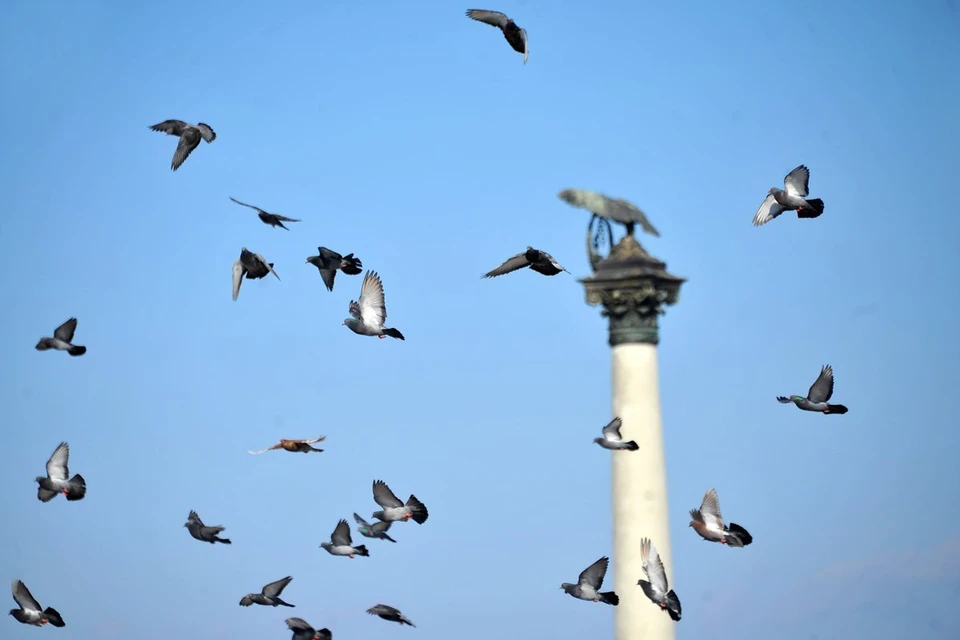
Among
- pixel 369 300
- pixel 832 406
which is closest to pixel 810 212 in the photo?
pixel 832 406

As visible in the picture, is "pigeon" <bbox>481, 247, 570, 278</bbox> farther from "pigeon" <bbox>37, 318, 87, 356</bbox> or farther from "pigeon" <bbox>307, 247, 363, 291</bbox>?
"pigeon" <bbox>37, 318, 87, 356</bbox>

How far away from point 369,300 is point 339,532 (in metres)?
3.41

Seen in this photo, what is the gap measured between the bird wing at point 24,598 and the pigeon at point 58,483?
1.61 m

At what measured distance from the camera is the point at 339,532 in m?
23.3

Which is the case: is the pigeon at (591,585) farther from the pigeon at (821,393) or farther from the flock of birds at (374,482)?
the pigeon at (821,393)

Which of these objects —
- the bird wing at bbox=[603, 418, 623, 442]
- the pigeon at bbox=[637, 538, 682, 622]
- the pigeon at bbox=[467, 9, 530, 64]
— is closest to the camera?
the pigeon at bbox=[467, 9, 530, 64]

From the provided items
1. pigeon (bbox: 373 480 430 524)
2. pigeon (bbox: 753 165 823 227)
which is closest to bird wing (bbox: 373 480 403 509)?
pigeon (bbox: 373 480 430 524)

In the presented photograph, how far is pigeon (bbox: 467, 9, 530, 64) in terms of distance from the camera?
20.1m

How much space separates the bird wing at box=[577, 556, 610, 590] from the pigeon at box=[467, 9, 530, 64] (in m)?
8.07

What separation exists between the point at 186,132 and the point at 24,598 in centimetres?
688

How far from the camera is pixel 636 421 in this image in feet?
141

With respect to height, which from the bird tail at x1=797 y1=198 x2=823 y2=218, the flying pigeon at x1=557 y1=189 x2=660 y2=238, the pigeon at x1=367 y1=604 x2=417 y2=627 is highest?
the flying pigeon at x1=557 y1=189 x2=660 y2=238

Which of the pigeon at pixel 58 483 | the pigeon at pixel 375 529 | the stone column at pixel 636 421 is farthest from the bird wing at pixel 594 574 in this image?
the stone column at pixel 636 421

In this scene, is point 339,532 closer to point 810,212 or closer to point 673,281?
point 810,212
